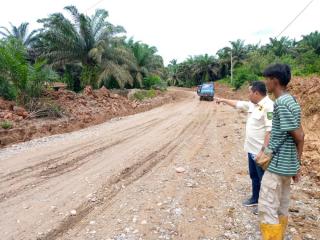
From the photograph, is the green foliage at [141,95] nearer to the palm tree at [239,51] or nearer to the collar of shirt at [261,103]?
the collar of shirt at [261,103]

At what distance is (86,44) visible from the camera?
24500 millimetres

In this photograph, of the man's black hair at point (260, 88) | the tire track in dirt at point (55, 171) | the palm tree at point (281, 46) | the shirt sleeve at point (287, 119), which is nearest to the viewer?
the shirt sleeve at point (287, 119)

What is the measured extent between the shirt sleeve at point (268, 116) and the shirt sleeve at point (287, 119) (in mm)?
1079

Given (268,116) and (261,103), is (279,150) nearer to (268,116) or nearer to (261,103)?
(268,116)

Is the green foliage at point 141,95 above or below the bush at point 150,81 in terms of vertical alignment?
below

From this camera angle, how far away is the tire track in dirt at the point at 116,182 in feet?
14.3

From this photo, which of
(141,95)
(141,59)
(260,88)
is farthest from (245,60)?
(260,88)

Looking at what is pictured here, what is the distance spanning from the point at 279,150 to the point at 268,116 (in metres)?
1.05

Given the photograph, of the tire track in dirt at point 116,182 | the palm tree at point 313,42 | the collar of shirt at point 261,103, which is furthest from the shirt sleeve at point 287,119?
the palm tree at point 313,42

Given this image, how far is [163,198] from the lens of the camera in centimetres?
534

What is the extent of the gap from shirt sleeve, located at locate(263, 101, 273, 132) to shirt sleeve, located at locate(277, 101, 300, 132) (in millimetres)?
1079

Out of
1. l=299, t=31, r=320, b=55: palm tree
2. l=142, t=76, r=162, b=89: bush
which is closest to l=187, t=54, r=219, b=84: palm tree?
l=299, t=31, r=320, b=55: palm tree

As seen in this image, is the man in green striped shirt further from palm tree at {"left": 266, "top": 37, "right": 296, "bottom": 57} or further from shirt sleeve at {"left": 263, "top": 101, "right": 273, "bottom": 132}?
palm tree at {"left": 266, "top": 37, "right": 296, "bottom": 57}

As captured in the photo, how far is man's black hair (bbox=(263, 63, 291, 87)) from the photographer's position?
127 inches
